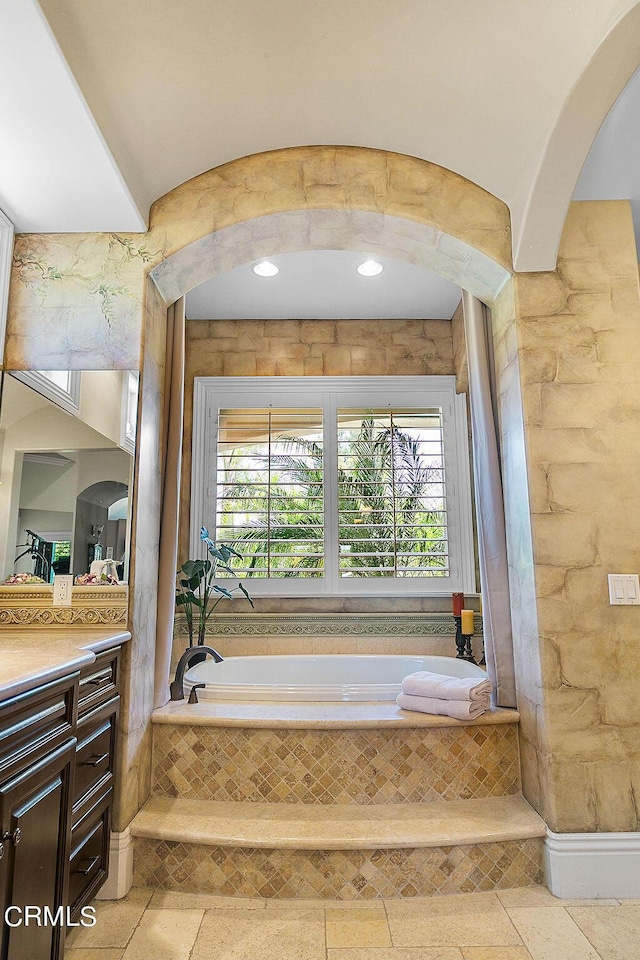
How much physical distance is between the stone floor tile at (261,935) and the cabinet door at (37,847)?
0.48 m

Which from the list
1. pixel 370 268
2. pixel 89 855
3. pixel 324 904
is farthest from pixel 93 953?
pixel 370 268

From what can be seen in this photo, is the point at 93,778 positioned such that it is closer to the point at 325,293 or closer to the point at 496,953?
the point at 496,953

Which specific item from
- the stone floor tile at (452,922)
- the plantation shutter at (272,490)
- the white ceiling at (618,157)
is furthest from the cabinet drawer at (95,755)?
the white ceiling at (618,157)

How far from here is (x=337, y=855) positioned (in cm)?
210

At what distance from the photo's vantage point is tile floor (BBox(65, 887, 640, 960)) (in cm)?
181

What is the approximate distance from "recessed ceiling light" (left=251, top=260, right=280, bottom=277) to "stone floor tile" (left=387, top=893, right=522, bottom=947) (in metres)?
3.07

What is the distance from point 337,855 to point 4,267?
2.62 metres

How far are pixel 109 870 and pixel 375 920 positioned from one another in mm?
948

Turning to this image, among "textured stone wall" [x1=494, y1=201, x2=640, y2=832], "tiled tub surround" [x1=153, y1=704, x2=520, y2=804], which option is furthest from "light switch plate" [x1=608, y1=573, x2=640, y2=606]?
"tiled tub surround" [x1=153, y1=704, x2=520, y2=804]

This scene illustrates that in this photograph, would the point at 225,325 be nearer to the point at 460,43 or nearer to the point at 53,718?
the point at 460,43

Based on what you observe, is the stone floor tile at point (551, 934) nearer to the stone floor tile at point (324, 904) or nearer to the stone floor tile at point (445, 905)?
the stone floor tile at point (445, 905)

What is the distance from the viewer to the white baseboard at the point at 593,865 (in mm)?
2117

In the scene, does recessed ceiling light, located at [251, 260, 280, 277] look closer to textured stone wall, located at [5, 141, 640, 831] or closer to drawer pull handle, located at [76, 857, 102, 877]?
textured stone wall, located at [5, 141, 640, 831]

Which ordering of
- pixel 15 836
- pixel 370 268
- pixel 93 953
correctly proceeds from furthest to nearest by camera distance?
1. pixel 370 268
2. pixel 93 953
3. pixel 15 836
